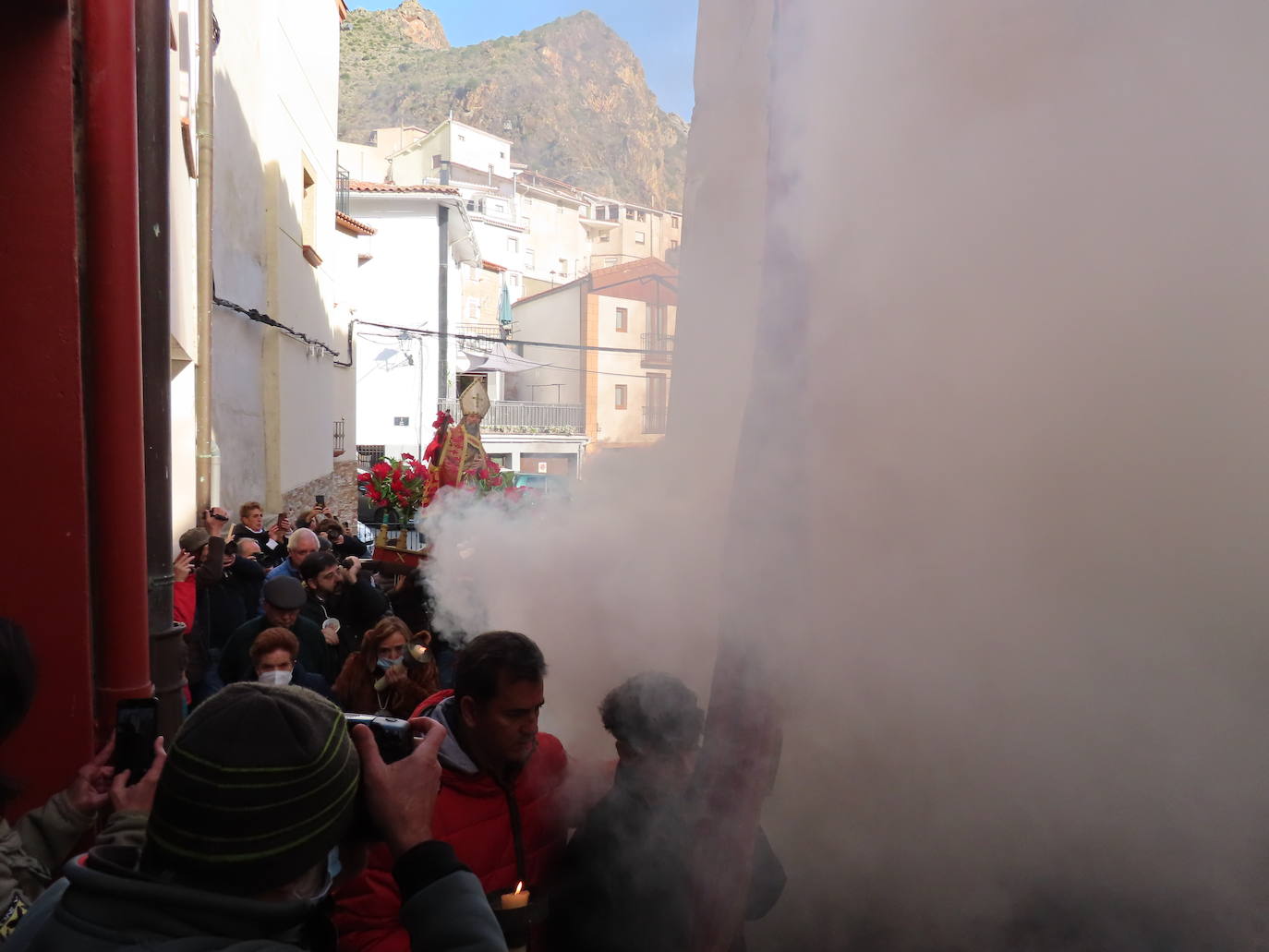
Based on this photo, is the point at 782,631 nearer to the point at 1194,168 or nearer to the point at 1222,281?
the point at 1222,281

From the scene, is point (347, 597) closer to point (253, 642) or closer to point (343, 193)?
point (253, 642)

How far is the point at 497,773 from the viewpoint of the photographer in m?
1.65

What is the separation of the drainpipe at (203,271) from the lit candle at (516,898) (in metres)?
5.49

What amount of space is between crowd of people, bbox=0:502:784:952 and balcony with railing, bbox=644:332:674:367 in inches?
41.3

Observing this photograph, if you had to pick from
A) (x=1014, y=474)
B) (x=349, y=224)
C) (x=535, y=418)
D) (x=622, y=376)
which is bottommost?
(x=535, y=418)

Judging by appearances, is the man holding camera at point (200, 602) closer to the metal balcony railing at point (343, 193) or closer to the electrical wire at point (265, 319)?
the electrical wire at point (265, 319)

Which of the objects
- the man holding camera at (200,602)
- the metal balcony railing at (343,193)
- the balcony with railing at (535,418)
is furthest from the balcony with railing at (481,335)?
the metal balcony railing at (343,193)

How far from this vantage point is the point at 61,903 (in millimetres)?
898

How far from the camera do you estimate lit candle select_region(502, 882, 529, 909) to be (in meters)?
1.59

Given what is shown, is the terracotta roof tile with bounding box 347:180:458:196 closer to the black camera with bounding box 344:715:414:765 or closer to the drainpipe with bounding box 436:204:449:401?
the drainpipe with bounding box 436:204:449:401

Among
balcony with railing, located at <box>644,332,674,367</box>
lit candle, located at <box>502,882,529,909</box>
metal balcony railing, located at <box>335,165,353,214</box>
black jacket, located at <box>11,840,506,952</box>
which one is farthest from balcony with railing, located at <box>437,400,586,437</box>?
metal balcony railing, located at <box>335,165,353,214</box>

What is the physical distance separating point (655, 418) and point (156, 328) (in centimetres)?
140

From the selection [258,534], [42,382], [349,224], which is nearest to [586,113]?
[42,382]

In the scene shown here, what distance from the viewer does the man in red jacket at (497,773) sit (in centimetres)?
160
